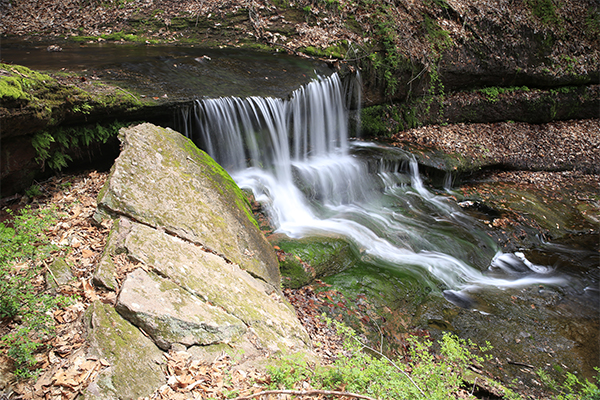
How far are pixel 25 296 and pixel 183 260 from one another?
1260 millimetres

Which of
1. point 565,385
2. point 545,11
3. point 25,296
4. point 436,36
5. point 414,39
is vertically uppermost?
point 545,11

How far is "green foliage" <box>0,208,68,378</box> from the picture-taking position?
2.47 metres

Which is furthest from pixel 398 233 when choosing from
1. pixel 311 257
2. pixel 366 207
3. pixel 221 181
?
pixel 221 181

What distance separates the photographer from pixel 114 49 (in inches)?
381

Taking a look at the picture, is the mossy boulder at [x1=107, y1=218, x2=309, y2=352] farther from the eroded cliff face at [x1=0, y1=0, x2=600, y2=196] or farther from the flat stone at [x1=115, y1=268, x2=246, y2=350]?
the eroded cliff face at [x1=0, y1=0, x2=600, y2=196]

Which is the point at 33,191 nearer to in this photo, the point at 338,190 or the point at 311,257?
the point at 311,257

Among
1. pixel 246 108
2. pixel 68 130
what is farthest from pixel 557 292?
pixel 68 130

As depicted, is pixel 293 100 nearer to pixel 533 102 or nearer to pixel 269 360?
pixel 269 360

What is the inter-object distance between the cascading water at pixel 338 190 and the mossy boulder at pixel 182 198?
1926 mm

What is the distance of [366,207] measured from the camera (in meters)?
8.57

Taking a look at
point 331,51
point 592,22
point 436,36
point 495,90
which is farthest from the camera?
point 592,22

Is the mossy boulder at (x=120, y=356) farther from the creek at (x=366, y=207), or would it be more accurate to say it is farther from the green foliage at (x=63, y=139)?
the creek at (x=366, y=207)

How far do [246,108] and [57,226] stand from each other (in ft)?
15.6

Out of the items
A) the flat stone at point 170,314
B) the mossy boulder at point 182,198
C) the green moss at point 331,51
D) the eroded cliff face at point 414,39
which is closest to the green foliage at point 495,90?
the eroded cliff face at point 414,39
